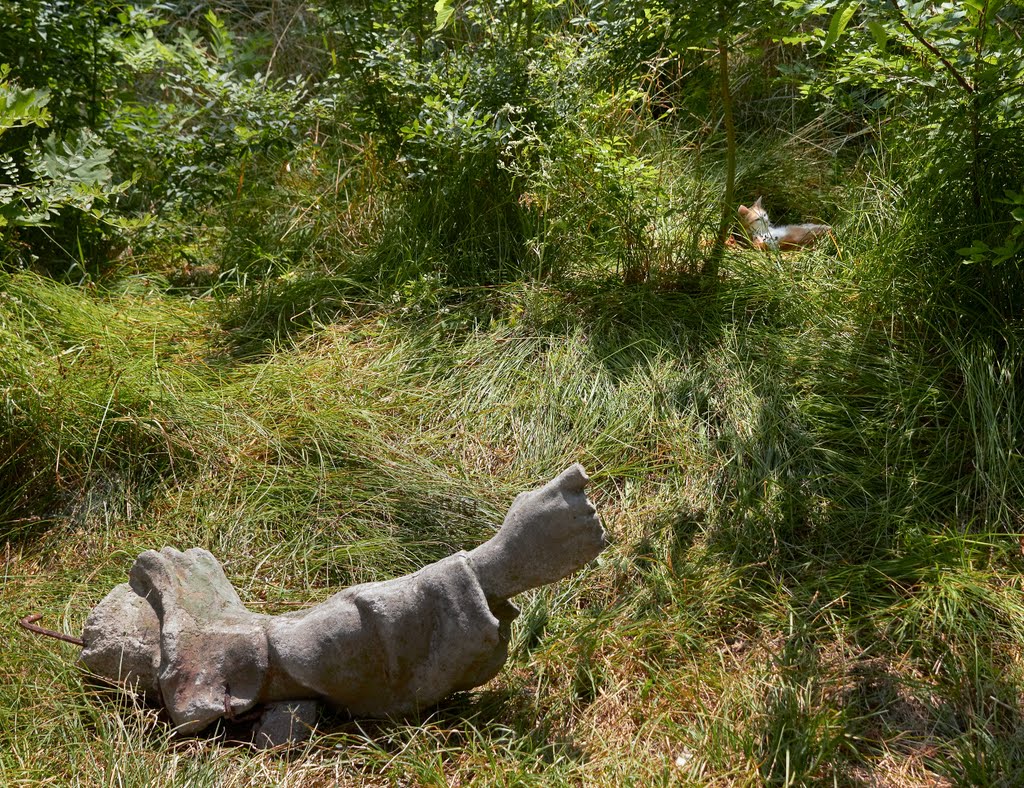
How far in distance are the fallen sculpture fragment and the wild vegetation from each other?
90 millimetres

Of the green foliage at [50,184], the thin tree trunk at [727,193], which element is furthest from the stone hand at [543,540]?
the green foliage at [50,184]

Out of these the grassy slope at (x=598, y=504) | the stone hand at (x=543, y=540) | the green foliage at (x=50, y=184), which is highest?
the green foliage at (x=50, y=184)

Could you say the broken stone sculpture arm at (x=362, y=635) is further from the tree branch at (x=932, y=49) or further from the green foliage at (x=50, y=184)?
the green foliage at (x=50, y=184)

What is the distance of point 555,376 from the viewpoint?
134 inches

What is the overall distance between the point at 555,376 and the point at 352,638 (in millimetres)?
1380

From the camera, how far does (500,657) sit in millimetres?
2289

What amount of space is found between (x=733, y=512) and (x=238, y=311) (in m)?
2.13

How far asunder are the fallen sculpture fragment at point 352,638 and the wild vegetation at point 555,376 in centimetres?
9

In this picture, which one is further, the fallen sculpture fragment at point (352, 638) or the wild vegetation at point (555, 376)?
the wild vegetation at point (555, 376)

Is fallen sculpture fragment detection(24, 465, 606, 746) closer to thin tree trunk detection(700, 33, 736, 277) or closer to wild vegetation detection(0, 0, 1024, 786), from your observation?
wild vegetation detection(0, 0, 1024, 786)

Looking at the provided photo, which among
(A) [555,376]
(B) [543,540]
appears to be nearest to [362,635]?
(B) [543,540]

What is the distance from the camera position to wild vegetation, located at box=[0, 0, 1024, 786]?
2.36 meters

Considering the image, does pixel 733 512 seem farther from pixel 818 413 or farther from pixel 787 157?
pixel 787 157

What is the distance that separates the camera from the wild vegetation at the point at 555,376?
2359 millimetres
